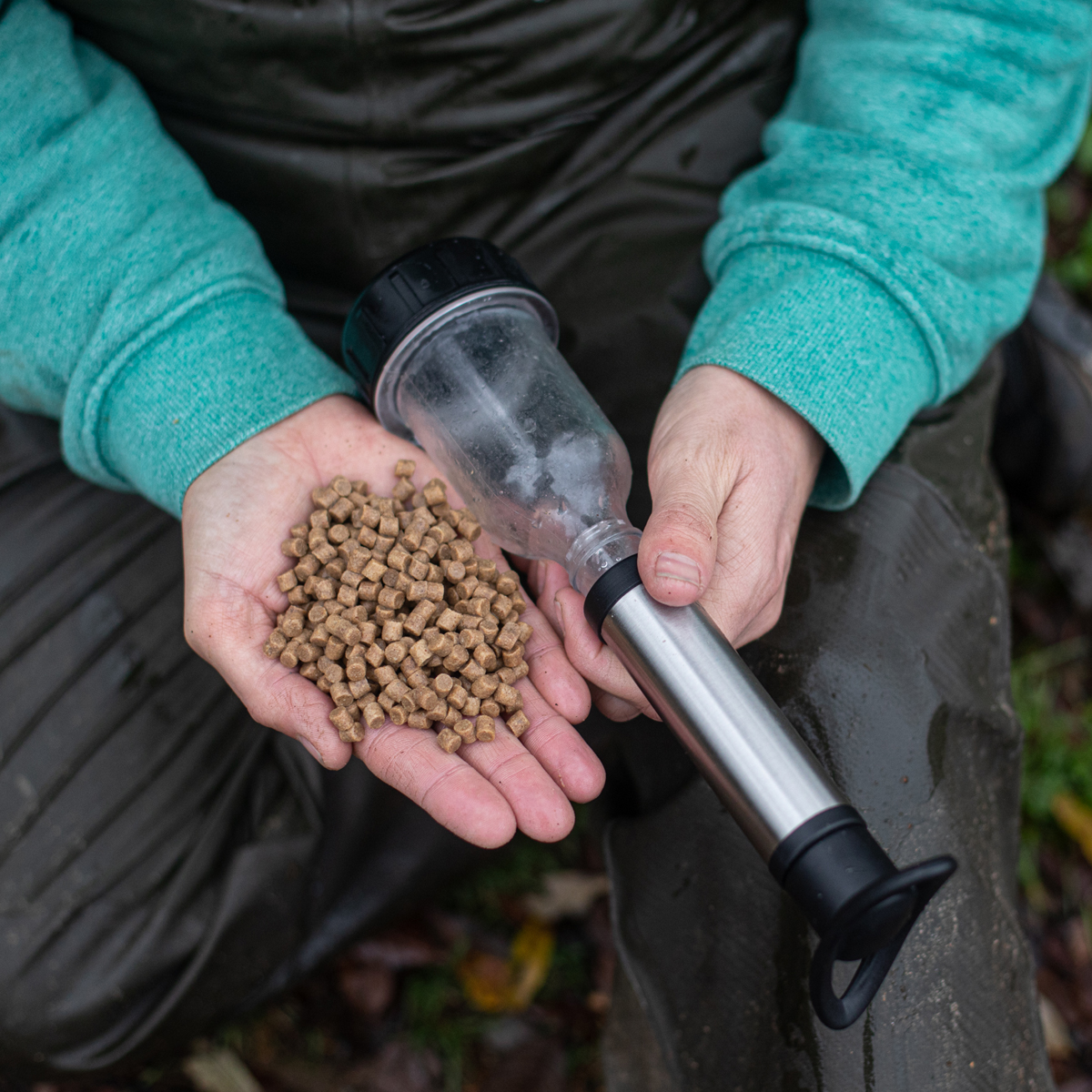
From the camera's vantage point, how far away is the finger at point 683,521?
1205mm

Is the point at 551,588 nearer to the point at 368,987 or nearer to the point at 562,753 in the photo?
the point at 562,753

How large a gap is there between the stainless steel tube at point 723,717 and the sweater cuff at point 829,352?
48 cm

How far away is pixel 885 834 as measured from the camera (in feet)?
4.76

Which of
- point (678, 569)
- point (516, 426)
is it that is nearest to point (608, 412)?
point (516, 426)

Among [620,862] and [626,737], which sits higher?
[626,737]

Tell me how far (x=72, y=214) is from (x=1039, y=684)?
271cm

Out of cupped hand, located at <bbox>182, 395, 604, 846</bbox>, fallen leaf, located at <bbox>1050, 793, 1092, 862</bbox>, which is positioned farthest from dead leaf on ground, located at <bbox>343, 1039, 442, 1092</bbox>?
fallen leaf, located at <bbox>1050, 793, 1092, 862</bbox>

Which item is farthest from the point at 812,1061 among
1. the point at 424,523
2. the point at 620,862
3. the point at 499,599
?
the point at 424,523

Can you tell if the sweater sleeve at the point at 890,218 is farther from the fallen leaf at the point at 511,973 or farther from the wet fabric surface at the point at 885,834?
the fallen leaf at the point at 511,973

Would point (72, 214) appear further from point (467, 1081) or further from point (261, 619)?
point (467, 1081)

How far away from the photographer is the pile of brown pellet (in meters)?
1.44

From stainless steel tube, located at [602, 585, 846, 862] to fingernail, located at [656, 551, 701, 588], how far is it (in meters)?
0.06

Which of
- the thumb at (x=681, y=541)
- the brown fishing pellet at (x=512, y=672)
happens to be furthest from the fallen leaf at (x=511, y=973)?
the thumb at (x=681, y=541)

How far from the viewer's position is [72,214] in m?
1.59
